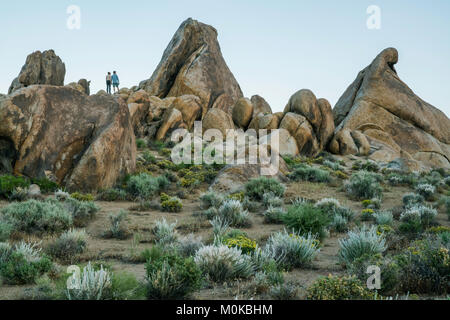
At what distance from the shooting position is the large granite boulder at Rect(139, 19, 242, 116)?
38656 mm

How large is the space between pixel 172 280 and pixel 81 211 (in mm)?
6509

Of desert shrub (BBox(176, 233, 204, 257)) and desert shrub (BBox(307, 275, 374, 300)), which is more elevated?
desert shrub (BBox(307, 275, 374, 300))

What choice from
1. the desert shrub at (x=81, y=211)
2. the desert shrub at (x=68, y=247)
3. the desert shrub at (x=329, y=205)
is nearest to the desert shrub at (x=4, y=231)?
the desert shrub at (x=68, y=247)

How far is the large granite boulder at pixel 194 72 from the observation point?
38656 mm

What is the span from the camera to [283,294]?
4.50 metres

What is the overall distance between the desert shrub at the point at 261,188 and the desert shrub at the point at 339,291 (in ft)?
31.7

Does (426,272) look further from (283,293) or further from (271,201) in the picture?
(271,201)

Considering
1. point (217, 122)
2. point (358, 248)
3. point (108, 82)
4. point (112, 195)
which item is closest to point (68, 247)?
point (358, 248)

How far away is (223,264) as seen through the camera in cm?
532

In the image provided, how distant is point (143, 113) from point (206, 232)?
888 inches

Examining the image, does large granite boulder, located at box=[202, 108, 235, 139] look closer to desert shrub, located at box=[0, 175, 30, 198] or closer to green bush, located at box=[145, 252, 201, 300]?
desert shrub, located at box=[0, 175, 30, 198]

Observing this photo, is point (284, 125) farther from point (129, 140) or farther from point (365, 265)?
point (365, 265)

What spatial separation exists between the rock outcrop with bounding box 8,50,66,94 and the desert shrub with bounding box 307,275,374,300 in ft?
138

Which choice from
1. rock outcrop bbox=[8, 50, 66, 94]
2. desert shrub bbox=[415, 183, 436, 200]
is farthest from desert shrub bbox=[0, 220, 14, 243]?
rock outcrop bbox=[8, 50, 66, 94]
